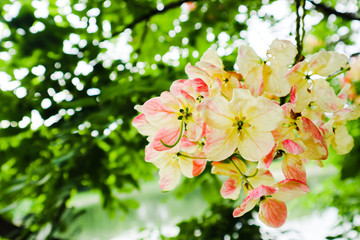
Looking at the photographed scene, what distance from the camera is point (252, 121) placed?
12.7 inches

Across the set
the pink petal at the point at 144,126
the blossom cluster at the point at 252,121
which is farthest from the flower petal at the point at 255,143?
the pink petal at the point at 144,126

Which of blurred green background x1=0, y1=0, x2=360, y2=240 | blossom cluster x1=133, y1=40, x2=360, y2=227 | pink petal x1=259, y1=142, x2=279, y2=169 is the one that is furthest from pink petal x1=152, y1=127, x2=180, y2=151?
blurred green background x1=0, y1=0, x2=360, y2=240

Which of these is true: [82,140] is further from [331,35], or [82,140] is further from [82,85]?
[331,35]

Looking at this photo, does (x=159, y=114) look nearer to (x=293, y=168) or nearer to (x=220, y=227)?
(x=293, y=168)

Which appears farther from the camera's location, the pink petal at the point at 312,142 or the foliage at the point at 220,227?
the foliage at the point at 220,227

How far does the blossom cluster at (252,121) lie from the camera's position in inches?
12.4

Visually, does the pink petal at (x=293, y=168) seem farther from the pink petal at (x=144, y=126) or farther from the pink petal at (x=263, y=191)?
the pink petal at (x=144, y=126)

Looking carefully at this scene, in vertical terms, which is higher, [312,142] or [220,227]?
[312,142]

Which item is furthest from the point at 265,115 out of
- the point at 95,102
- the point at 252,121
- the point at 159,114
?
the point at 95,102

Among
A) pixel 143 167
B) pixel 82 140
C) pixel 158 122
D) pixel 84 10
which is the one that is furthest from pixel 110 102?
pixel 143 167

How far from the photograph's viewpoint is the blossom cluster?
1.03ft

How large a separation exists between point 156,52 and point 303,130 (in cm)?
86

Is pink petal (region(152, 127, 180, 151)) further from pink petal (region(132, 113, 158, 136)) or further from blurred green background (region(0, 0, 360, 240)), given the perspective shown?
blurred green background (region(0, 0, 360, 240))

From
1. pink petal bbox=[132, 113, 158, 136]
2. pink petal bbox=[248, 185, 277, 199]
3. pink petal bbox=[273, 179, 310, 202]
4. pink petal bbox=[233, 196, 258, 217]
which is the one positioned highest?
pink petal bbox=[132, 113, 158, 136]
